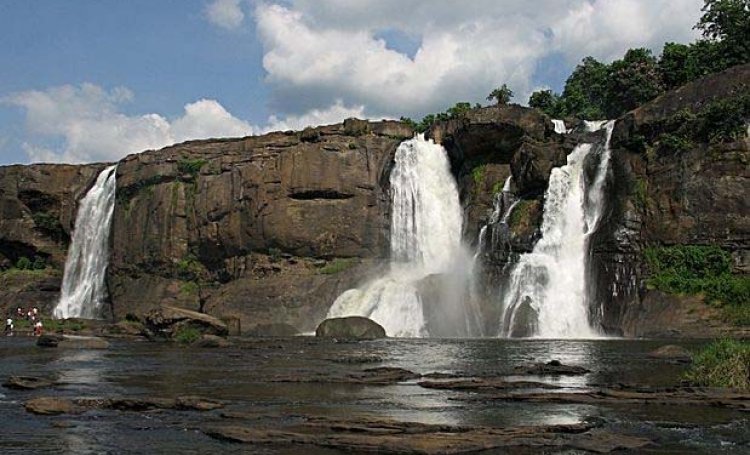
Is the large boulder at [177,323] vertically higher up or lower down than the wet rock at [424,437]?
higher up

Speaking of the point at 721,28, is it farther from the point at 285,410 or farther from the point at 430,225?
the point at 285,410

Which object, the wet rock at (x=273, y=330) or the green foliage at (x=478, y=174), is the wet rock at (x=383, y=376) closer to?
the wet rock at (x=273, y=330)

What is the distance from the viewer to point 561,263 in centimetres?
4619

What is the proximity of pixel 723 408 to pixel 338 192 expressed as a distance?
1704 inches

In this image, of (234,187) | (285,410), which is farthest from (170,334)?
(285,410)

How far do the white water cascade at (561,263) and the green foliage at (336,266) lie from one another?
45.9 ft

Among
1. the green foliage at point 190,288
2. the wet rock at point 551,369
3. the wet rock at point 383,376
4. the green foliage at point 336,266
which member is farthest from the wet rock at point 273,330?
the wet rock at point 551,369

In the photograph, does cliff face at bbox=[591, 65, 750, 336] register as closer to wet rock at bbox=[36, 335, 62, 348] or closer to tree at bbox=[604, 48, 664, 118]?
tree at bbox=[604, 48, 664, 118]

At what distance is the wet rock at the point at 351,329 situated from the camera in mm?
43750

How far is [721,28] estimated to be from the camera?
223 ft

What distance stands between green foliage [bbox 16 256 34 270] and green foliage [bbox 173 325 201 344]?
36.8m

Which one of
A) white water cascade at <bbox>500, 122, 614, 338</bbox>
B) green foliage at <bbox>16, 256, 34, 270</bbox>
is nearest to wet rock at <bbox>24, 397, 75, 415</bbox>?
white water cascade at <bbox>500, 122, 614, 338</bbox>

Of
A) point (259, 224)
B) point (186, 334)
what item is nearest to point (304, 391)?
point (186, 334)

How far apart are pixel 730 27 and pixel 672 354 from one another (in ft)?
148
